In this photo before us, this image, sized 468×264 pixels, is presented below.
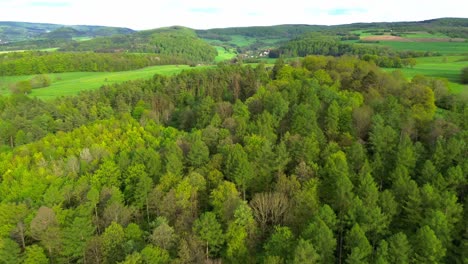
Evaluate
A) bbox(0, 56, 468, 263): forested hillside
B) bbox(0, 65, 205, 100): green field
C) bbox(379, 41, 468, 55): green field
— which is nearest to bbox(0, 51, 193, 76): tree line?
bbox(0, 65, 205, 100): green field

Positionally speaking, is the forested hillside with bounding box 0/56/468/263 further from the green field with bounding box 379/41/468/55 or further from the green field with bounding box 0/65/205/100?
the green field with bounding box 379/41/468/55

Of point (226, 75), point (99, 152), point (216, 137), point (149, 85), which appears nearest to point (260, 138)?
point (216, 137)

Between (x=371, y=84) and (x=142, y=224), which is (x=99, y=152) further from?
(x=371, y=84)

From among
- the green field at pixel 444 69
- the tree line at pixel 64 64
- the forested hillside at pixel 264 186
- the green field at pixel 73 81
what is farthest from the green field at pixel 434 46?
the tree line at pixel 64 64

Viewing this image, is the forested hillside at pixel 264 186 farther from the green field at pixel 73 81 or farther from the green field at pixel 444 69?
the green field at pixel 73 81

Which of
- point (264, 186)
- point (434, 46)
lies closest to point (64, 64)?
point (264, 186)

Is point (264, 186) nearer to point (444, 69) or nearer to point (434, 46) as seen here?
point (444, 69)
